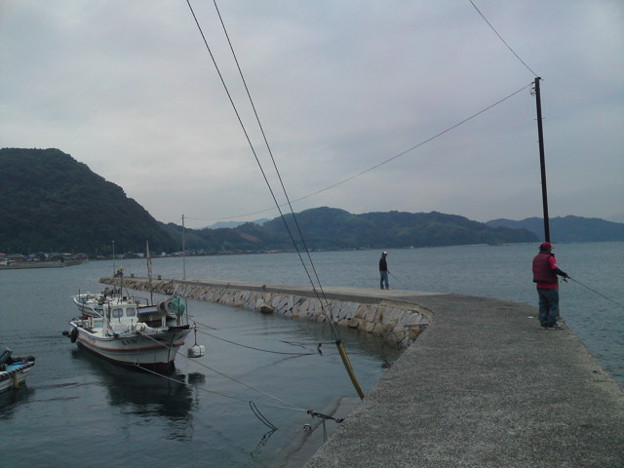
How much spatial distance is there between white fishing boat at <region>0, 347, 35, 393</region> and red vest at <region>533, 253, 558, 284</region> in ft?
46.3

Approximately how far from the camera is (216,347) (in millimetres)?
20297

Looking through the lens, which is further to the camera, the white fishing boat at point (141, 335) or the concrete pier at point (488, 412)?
the white fishing boat at point (141, 335)

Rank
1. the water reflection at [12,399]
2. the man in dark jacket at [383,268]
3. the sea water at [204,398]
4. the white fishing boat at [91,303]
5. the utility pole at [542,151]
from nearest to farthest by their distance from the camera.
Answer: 1. the sea water at [204,398]
2. the water reflection at [12,399]
3. the utility pole at [542,151]
4. the man in dark jacket at [383,268]
5. the white fishing boat at [91,303]

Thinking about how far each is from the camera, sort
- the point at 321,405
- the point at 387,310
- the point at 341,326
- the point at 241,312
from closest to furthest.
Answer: the point at 321,405 < the point at 387,310 < the point at 341,326 < the point at 241,312

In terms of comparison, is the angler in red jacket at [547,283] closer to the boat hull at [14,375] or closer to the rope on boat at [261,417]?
the rope on boat at [261,417]

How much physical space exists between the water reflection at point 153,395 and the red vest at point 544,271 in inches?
317

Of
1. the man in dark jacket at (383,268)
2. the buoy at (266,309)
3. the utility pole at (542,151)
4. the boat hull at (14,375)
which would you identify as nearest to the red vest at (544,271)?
the utility pole at (542,151)

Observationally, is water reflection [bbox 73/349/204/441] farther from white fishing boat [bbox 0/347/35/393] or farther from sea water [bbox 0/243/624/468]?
white fishing boat [bbox 0/347/35/393]

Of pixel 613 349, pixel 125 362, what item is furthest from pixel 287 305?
pixel 613 349

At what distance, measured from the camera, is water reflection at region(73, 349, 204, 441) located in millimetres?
11836

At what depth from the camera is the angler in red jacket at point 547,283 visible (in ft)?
34.6

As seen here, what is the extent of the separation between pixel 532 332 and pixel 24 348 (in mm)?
21883

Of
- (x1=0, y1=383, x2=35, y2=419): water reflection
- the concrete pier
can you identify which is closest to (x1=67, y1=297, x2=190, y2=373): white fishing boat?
(x1=0, y1=383, x2=35, y2=419): water reflection

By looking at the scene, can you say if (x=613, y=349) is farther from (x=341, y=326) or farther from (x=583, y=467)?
(x=583, y=467)
